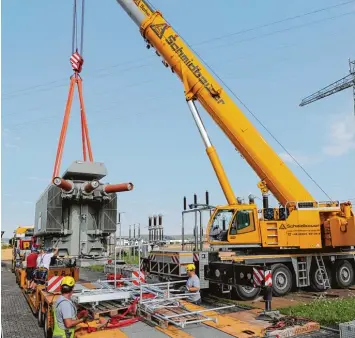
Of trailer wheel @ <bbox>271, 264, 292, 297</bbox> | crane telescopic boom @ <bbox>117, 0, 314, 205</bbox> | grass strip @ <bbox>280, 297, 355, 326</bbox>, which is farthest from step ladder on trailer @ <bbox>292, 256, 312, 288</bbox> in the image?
grass strip @ <bbox>280, 297, 355, 326</bbox>

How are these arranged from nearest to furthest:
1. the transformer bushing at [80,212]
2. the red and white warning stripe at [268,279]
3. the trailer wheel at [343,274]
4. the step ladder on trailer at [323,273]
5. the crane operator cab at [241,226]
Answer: the red and white warning stripe at [268,279] < the crane operator cab at [241,226] < the step ladder on trailer at [323,273] < the trailer wheel at [343,274] < the transformer bushing at [80,212]

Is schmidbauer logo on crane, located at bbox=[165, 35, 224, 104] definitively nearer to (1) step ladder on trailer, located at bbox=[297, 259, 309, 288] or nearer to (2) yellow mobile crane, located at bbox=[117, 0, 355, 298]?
(2) yellow mobile crane, located at bbox=[117, 0, 355, 298]

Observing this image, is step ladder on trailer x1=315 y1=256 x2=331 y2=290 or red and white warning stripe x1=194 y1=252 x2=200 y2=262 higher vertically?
red and white warning stripe x1=194 y1=252 x2=200 y2=262

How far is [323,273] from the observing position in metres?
12.6

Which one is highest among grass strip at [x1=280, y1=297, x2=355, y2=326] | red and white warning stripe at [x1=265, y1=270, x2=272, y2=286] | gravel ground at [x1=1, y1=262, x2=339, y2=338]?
red and white warning stripe at [x1=265, y1=270, x2=272, y2=286]

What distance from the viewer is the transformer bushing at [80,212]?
14234 mm

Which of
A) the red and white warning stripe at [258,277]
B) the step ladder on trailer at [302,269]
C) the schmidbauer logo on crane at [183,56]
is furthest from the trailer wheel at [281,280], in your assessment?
the schmidbauer logo on crane at [183,56]

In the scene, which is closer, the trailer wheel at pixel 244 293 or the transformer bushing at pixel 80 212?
the trailer wheel at pixel 244 293

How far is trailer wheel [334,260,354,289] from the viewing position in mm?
13008

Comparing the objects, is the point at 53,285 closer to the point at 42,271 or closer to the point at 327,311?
the point at 42,271

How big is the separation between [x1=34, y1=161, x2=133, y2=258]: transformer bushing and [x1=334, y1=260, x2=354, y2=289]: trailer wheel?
7.69 metres

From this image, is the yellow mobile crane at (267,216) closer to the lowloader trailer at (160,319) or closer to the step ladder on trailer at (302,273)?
the step ladder on trailer at (302,273)

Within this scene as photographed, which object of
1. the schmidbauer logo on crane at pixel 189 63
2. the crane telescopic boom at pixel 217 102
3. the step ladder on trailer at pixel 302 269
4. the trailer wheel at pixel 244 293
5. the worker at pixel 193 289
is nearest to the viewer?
the worker at pixel 193 289

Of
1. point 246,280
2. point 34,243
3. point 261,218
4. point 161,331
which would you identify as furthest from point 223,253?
point 34,243
